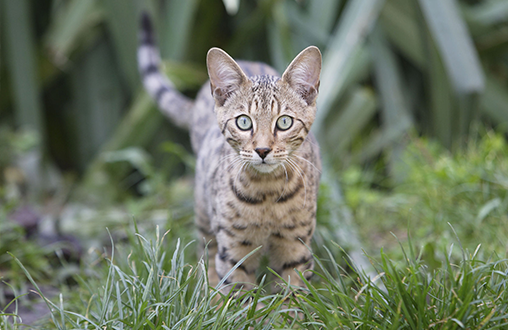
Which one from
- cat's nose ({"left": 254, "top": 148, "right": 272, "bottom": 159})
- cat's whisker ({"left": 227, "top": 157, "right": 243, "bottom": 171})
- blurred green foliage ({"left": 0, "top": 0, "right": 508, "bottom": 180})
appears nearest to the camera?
cat's nose ({"left": 254, "top": 148, "right": 272, "bottom": 159})

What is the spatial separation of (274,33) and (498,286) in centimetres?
301

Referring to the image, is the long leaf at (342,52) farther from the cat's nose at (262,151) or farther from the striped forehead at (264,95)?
the cat's nose at (262,151)

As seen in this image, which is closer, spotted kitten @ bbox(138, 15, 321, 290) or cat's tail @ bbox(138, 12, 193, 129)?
spotted kitten @ bbox(138, 15, 321, 290)

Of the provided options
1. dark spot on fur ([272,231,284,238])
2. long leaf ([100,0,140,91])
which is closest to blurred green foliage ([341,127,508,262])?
dark spot on fur ([272,231,284,238])

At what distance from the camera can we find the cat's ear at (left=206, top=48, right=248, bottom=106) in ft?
6.57

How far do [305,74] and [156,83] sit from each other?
5.60ft

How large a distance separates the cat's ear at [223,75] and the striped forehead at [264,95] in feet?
0.23

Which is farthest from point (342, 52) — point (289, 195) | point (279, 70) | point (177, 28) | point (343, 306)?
point (343, 306)

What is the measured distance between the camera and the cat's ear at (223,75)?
6.57ft

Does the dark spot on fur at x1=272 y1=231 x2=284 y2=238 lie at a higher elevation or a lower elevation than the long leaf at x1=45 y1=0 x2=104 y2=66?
lower

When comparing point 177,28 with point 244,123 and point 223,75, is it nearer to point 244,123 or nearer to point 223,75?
point 223,75

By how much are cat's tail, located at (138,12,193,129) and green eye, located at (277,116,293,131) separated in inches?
56.3

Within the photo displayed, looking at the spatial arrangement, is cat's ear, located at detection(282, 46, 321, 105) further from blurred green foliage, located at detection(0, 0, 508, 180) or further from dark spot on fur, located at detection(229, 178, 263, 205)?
blurred green foliage, located at detection(0, 0, 508, 180)

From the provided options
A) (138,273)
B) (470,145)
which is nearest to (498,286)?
(138,273)
